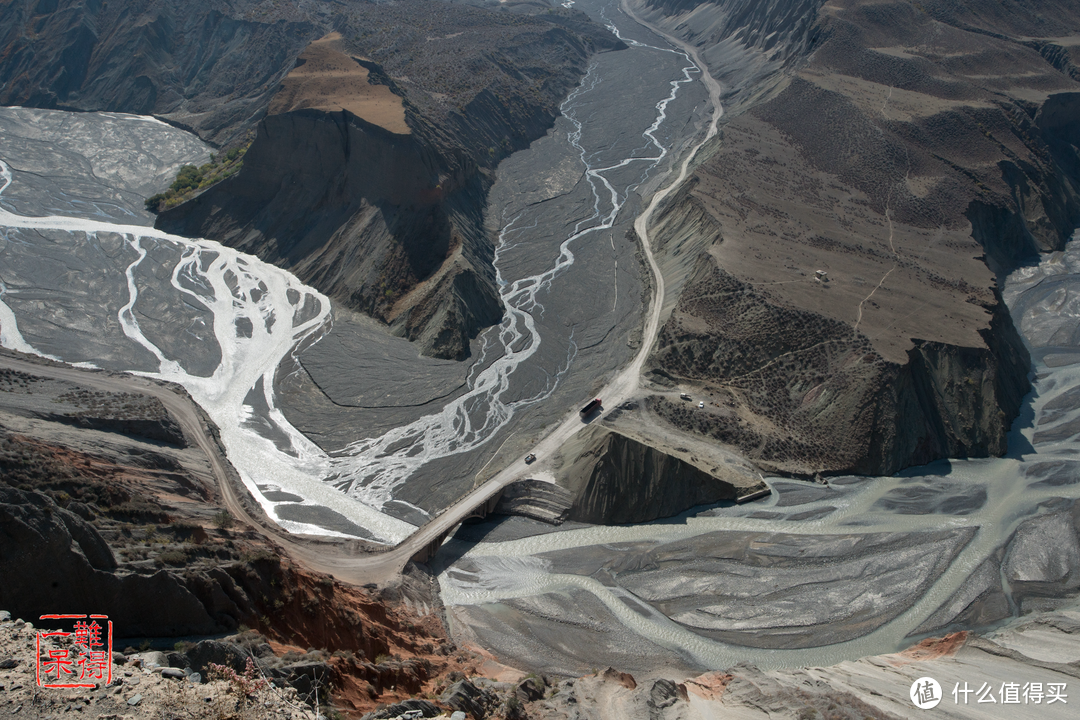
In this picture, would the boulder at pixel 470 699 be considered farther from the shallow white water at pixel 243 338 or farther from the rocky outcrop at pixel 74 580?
the shallow white water at pixel 243 338

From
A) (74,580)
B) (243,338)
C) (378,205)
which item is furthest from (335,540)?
(378,205)

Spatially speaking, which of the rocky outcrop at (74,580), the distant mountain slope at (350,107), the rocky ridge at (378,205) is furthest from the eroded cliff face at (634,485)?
the rocky outcrop at (74,580)

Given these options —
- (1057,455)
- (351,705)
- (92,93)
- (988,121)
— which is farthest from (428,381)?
(92,93)

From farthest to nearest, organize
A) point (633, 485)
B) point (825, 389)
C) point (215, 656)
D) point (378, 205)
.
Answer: point (378, 205), point (825, 389), point (633, 485), point (215, 656)

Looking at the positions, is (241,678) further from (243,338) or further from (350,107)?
(350,107)

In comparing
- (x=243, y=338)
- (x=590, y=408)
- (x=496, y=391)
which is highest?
(x=590, y=408)

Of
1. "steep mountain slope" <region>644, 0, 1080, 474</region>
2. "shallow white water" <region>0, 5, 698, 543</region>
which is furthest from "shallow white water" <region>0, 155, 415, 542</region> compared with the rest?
"steep mountain slope" <region>644, 0, 1080, 474</region>

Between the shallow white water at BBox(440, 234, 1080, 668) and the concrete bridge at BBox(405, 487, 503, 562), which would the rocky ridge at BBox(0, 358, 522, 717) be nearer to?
the concrete bridge at BBox(405, 487, 503, 562)
